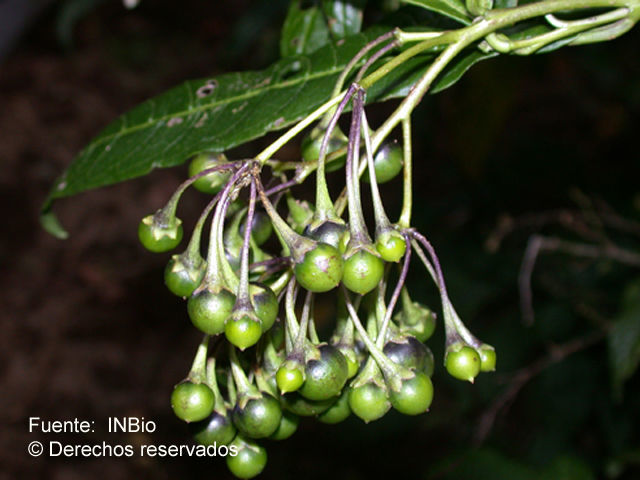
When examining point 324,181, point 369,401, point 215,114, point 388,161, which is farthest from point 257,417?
point 215,114

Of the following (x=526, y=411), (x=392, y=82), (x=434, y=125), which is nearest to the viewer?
(x=392, y=82)

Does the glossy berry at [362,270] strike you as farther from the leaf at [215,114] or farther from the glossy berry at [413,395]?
the leaf at [215,114]

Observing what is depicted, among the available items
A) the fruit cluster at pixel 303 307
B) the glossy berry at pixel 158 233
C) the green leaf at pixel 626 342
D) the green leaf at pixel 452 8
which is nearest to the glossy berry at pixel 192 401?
the fruit cluster at pixel 303 307

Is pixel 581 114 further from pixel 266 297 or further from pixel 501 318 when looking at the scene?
pixel 266 297

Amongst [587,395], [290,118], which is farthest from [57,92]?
[290,118]

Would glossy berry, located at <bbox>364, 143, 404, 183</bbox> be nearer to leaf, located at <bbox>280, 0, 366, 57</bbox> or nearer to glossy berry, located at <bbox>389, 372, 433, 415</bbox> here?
glossy berry, located at <bbox>389, 372, 433, 415</bbox>

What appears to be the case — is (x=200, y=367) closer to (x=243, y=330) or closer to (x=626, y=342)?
(x=243, y=330)
